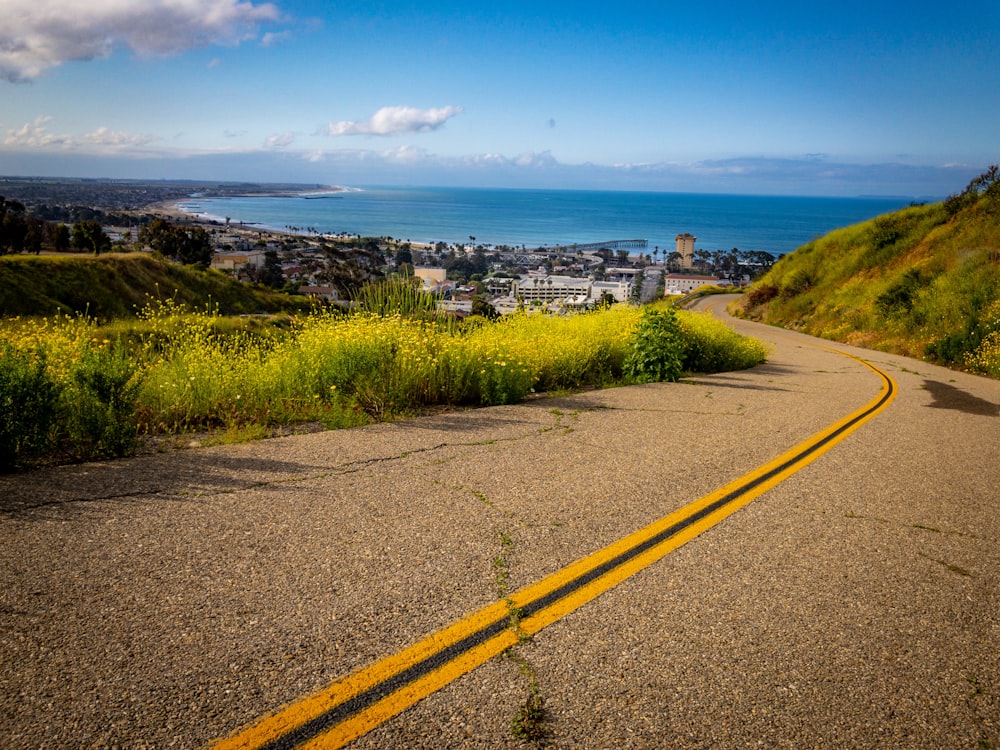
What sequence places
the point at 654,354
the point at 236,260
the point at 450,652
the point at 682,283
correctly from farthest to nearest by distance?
the point at 236,260 → the point at 682,283 → the point at 654,354 → the point at 450,652

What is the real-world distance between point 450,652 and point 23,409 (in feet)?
14.7

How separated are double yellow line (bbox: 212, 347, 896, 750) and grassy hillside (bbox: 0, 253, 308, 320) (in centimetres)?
4965

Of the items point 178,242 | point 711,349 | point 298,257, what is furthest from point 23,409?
point 298,257

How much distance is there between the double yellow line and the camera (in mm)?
2320

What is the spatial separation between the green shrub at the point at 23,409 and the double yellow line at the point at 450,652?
4.01m

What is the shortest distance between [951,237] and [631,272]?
6643cm

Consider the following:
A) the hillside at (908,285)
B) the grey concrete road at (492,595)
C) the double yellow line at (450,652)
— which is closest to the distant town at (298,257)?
the hillside at (908,285)

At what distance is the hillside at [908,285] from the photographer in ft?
65.5

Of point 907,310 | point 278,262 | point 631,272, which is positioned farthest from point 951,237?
point 278,262

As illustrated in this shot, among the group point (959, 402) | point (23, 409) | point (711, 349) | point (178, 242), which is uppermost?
point (178, 242)

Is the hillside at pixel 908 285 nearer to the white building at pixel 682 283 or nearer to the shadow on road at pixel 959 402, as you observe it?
the shadow on road at pixel 959 402

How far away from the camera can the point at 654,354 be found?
11133mm

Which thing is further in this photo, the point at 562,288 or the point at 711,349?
the point at 562,288

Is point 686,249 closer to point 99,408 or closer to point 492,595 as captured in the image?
point 99,408
